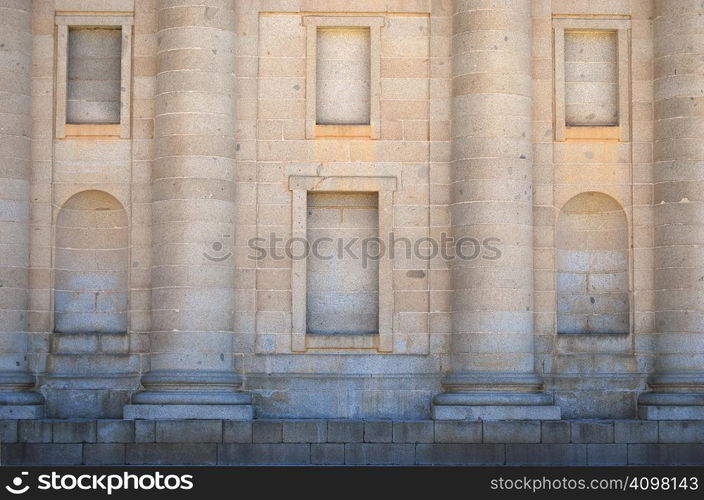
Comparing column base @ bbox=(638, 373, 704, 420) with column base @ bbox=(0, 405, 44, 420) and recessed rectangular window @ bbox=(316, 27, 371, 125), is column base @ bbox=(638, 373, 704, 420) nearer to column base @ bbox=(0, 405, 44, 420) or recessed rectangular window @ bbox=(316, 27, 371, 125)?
recessed rectangular window @ bbox=(316, 27, 371, 125)

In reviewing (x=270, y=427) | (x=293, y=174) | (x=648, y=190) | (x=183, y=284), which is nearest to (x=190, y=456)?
(x=270, y=427)

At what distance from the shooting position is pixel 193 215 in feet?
132

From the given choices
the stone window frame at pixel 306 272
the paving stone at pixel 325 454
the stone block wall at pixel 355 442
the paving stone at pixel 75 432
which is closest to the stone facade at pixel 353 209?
the stone window frame at pixel 306 272

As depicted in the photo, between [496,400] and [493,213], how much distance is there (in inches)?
180

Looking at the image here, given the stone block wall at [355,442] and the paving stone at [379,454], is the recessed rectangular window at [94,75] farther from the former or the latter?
the paving stone at [379,454]

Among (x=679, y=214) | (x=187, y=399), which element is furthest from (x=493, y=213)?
(x=187, y=399)

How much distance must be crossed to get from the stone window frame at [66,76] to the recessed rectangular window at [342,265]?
5163 millimetres

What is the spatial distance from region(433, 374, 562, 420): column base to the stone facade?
0.24 ft

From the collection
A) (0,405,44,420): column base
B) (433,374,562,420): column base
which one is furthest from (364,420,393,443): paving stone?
(0,405,44,420): column base

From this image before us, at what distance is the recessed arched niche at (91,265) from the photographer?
41.4 metres

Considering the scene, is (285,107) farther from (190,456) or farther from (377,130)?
(190,456)

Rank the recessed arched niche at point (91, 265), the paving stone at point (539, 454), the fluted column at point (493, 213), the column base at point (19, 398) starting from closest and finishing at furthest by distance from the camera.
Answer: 1. the paving stone at point (539, 454)
2. the column base at point (19, 398)
3. the fluted column at point (493, 213)
4. the recessed arched niche at point (91, 265)

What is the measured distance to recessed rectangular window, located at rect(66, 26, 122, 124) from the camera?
41812 mm
